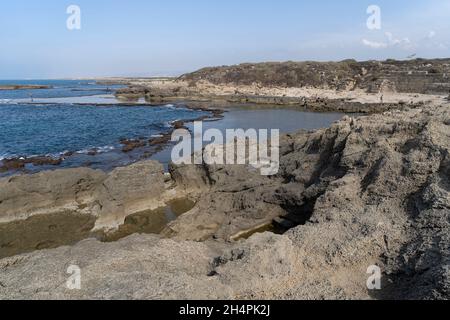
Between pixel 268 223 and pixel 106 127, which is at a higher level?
pixel 106 127

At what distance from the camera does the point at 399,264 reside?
6.55 metres

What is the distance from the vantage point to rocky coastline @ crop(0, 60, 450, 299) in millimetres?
5898

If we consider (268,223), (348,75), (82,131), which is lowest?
(268,223)

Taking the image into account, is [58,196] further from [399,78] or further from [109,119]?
[399,78]

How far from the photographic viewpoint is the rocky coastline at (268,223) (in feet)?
19.4

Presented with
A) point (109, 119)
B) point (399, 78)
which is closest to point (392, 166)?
point (109, 119)

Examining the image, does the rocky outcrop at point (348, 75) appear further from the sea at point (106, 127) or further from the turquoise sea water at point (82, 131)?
the turquoise sea water at point (82, 131)

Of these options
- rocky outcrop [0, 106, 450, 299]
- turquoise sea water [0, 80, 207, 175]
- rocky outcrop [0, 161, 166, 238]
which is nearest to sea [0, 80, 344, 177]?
turquoise sea water [0, 80, 207, 175]

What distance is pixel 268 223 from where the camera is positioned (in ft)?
39.5

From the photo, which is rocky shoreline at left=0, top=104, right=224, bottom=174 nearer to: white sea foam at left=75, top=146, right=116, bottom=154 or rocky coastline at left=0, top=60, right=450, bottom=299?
white sea foam at left=75, top=146, right=116, bottom=154

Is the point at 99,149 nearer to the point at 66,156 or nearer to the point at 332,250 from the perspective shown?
the point at 66,156

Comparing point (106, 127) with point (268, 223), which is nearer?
point (268, 223)

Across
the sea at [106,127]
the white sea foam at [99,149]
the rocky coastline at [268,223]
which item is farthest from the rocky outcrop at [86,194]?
the white sea foam at [99,149]

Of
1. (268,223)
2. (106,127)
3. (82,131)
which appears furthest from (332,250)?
(106,127)
